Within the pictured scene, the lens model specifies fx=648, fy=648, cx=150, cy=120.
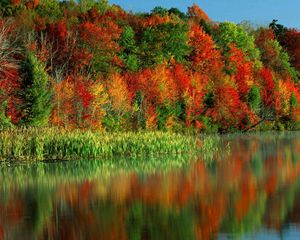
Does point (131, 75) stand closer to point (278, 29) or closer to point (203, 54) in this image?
point (203, 54)

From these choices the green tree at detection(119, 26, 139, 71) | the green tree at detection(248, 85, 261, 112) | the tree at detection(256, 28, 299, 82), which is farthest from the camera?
the tree at detection(256, 28, 299, 82)

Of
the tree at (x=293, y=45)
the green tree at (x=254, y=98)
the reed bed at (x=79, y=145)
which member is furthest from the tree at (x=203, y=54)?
the reed bed at (x=79, y=145)

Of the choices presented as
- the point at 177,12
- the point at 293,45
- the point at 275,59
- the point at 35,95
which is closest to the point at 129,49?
the point at 35,95

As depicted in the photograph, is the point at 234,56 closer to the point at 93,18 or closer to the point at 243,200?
the point at 93,18

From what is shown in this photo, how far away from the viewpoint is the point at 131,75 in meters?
66.8

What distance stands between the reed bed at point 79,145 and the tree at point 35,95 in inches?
359

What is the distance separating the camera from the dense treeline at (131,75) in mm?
48894

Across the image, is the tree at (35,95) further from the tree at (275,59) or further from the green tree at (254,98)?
the tree at (275,59)

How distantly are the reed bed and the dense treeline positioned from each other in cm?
901

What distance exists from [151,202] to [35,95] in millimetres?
27217

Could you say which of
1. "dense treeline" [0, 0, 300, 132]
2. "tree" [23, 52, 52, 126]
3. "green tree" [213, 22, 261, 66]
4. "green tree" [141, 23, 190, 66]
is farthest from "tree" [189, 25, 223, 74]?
"tree" [23, 52, 52, 126]

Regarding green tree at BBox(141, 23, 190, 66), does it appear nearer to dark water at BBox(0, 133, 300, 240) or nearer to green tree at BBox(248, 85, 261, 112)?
green tree at BBox(248, 85, 261, 112)

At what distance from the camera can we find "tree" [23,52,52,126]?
147 feet

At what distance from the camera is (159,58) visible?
7531 centimetres
